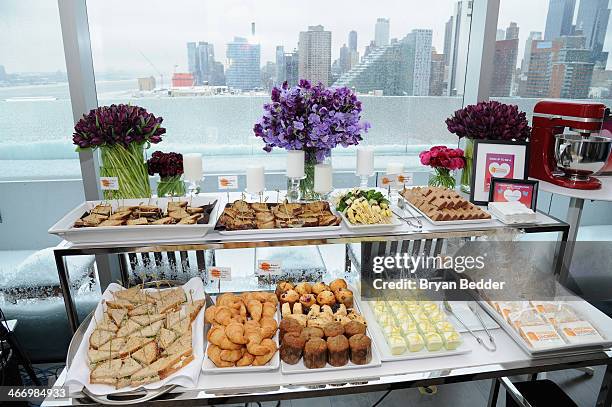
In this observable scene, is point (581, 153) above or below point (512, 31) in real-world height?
below

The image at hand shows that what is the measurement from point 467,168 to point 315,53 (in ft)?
5.18

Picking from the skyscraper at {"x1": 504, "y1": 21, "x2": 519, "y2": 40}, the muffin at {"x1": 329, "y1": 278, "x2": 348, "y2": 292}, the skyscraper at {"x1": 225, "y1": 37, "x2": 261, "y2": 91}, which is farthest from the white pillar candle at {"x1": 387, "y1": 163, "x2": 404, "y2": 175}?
the skyscraper at {"x1": 504, "y1": 21, "x2": 519, "y2": 40}

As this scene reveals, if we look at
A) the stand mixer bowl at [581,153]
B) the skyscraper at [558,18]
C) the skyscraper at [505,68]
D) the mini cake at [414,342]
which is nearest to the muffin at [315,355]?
the mini cake at [414,342]

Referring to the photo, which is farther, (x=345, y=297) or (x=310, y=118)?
(x=345, y=297)

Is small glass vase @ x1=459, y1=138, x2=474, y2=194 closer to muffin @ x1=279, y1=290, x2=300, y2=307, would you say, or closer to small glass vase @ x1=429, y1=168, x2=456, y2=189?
small glass vase @ x1=429, y1=168, x2=456, y2=189

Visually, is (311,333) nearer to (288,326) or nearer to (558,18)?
(288,326)

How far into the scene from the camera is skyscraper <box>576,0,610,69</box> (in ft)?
12.1

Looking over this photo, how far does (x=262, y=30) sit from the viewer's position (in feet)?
10.3

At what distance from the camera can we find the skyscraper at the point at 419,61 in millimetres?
3250

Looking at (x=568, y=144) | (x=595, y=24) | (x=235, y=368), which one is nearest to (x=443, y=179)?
(x=568, y=144)

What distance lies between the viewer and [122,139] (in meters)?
1.95

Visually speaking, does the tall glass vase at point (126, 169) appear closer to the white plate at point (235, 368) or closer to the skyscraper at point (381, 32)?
the white plate at point (235, 368)

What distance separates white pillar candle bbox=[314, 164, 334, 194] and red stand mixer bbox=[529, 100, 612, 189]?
4.06ft

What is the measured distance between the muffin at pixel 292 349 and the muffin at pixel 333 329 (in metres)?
0.11
